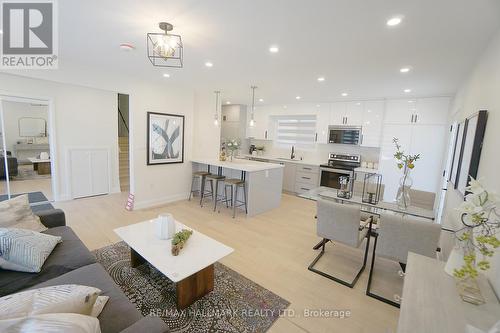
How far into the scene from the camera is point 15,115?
4.09m

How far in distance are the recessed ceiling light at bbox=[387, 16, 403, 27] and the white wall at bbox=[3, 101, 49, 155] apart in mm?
5656

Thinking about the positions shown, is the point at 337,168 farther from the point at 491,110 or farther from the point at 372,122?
the point at 491,110

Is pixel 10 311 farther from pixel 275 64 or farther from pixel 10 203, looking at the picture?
pixel 275 64

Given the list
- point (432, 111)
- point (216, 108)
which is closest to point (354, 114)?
point (432, 111)

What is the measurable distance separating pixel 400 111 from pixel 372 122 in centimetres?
58

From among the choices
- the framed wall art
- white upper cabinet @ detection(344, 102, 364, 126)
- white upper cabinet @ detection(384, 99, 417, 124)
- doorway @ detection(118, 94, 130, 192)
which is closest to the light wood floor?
the framed wall art

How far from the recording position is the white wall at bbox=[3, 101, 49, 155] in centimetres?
397

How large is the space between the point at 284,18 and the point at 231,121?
5.80m

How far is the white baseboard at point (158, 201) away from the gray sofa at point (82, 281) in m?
2.26

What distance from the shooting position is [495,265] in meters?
1.32

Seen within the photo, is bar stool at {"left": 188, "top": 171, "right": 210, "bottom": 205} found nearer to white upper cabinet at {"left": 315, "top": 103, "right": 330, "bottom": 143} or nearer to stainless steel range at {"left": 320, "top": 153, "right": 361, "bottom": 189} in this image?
stainless steel range at {"left": 320, "top": 153, "right": 361, "bottom": 189}

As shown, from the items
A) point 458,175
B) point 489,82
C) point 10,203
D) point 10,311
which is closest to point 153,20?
point 10,203

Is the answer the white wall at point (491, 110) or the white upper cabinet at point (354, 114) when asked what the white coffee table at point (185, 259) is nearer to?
the white wall at point (491, 110)

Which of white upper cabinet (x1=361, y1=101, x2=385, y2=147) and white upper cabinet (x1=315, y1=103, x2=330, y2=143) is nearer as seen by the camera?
white upper cabinet (x1=361, y1=101, x2=385, y2=147)
